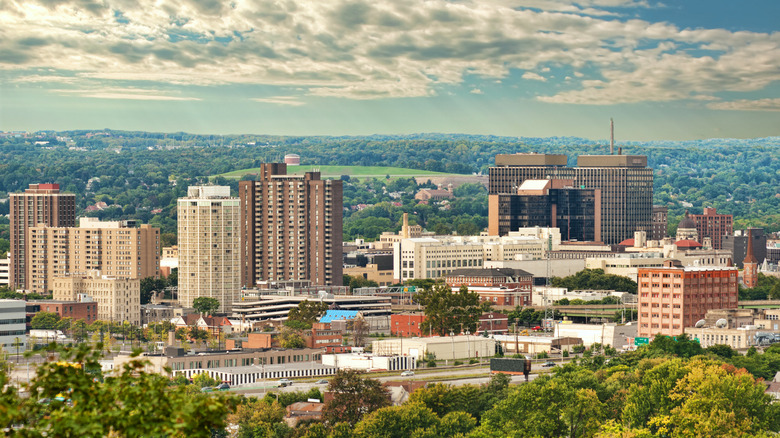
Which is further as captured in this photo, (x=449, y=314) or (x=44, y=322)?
(x=44, y=322)

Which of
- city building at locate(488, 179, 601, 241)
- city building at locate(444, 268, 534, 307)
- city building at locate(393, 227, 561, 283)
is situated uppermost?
city building at locate(488, 179, 601, 241)

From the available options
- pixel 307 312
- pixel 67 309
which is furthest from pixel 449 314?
pixel 67 309

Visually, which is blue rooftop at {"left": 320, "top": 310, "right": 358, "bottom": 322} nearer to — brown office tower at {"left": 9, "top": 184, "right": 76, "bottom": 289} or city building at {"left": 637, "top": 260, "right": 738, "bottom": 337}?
city building at {"left": 637, "top": 260, "right": 738, "bottom": 337}

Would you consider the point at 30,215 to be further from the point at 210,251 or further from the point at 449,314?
the point at 449,314

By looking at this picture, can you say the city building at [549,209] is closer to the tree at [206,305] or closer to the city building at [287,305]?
the city building at [287,305]

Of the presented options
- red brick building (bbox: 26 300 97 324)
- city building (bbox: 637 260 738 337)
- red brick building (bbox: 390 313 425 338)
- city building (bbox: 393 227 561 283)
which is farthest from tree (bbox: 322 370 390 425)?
city building (bbox: 393 227 561 283)

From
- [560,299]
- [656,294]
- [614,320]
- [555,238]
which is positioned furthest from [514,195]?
[656,294]

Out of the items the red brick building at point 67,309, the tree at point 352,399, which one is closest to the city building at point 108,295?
the red brick building at point 67,309
